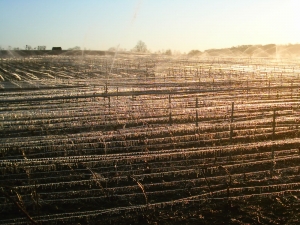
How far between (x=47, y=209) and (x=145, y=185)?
1467 mm

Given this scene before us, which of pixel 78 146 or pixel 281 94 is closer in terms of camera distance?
pixel 78 146

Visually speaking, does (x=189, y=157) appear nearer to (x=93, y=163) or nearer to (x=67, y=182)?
(x=93, y=163)

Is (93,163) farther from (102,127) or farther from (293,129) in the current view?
(293,129)

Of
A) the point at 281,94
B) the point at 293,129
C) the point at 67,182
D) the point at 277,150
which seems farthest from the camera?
the point at 281,94

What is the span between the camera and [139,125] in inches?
396

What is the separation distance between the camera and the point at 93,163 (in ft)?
21.4

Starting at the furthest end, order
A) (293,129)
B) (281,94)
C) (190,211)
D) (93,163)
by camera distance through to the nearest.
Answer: (281,94), (293,129), (93,163), (190,211)

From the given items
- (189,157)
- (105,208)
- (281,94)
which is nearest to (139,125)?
(189,157)

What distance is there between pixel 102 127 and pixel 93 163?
340 cm

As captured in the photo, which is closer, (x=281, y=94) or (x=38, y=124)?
(x=38, y=124)

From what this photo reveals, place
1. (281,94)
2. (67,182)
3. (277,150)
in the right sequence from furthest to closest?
1. (281,94)
2. (277,150)
3. (67,182)

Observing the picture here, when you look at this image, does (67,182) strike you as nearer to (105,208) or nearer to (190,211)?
(105,208)

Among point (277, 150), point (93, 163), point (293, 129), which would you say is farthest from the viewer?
point (293, 129)

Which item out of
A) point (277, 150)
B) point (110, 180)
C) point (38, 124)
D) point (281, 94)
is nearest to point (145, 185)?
point (110, 180)
